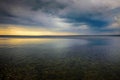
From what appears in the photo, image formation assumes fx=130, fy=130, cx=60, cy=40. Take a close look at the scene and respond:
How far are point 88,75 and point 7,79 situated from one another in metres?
11.5

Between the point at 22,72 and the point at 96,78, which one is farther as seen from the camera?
the point at 22,72

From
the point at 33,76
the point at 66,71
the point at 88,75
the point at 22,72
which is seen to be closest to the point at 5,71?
the point at 22,72

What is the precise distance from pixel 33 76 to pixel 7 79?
3512 millimetres

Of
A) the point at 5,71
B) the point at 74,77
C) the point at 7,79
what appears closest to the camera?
the point at 7,79

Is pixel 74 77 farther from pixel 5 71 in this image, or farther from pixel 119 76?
pixel 5 71

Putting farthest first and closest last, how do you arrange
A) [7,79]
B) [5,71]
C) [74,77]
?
[5,71], [74,77], [7,79]

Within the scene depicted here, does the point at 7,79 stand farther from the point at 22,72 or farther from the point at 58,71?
the point at 58,71

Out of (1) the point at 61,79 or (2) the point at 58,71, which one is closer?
(1) the point at 61,79

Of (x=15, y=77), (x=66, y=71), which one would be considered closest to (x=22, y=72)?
(x=15, y=77)

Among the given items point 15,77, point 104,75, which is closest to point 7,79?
point 15,77

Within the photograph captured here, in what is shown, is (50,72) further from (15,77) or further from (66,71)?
(15,77)

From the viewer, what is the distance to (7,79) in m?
17.3

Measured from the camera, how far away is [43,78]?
18.2 metres

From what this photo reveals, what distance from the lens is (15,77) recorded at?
59.9 ft
